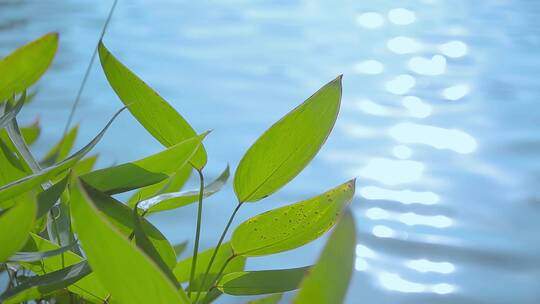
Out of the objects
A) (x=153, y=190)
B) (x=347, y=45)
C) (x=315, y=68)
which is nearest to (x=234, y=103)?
(x=315, y=68)

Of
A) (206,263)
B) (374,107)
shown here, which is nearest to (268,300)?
(206,263)

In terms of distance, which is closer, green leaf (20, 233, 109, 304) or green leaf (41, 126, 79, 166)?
green leaf (20, 233, 109, 304)

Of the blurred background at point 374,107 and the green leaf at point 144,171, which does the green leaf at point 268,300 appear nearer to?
the green leaf at point 144,171

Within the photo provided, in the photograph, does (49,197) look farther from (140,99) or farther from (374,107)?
(374,107)

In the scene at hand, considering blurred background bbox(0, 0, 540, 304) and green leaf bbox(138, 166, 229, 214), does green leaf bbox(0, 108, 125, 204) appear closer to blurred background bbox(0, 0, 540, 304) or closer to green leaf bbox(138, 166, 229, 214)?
green leaf bbox(138, 166, 229, 214)

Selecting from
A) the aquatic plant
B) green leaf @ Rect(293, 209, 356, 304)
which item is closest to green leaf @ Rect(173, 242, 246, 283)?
the aquatic plant

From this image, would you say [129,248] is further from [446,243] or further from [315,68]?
[315,68]

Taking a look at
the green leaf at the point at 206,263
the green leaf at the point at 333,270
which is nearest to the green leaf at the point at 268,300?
the green leaf at the point at 206,263
